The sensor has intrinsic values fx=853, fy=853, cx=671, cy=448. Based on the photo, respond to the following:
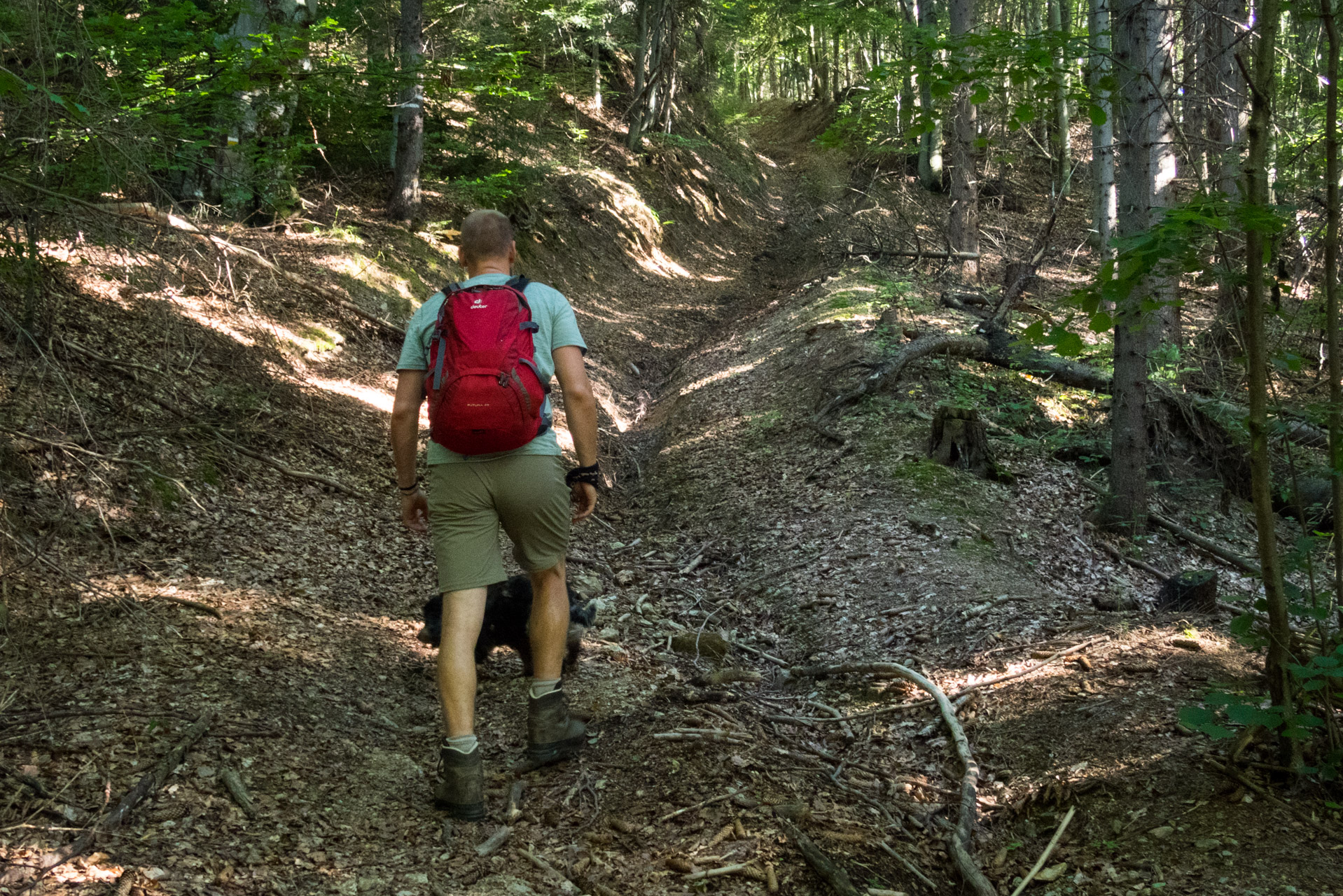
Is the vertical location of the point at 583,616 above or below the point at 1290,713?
below

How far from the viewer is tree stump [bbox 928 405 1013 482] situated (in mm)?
7535

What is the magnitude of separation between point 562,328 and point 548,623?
3.90 ft

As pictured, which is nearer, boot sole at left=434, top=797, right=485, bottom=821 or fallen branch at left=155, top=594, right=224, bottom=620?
boot sole at left=434, top=797, right=485, bottom=821

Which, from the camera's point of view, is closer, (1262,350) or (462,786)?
(1262,350)

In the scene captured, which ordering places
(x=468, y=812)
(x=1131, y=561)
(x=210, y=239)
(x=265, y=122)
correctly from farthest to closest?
(x=265, y=122) → (x=1131, y=561) → (x=210, y=239) → (x=468, y=812)

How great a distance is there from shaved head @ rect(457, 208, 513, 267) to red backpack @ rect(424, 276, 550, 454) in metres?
0.20

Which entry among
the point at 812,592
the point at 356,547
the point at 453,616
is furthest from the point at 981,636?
the point at 356,547

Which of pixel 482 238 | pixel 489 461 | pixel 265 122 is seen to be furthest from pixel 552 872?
pixel 265 122

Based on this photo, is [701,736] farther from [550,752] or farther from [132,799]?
[132,799]

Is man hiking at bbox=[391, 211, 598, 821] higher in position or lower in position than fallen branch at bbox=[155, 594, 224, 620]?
higher

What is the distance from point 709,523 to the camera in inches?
293

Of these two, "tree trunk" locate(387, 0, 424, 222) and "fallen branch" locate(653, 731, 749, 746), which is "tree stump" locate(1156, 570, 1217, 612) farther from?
"tree trunk" locate(387, 0, 424, 222)

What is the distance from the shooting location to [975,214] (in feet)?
48.3

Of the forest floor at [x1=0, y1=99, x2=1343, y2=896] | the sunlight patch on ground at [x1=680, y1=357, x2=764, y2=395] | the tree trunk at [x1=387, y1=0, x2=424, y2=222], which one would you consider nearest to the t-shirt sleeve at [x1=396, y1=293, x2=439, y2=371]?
the forest floor at [x1=0, y1=99, x2=1343, y2=896]
